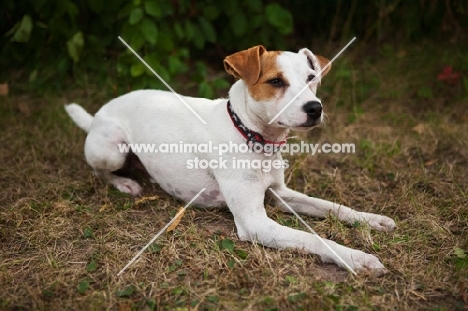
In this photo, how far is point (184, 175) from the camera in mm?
4070

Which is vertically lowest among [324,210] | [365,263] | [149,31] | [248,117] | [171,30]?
[324,210]

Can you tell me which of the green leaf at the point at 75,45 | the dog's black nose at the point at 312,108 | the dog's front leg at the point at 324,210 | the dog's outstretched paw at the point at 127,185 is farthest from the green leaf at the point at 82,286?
the green leaf at the point at 75,45

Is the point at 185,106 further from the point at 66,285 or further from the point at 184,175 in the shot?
the point at 66,285

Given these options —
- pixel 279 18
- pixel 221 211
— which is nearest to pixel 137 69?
pixel 279 18

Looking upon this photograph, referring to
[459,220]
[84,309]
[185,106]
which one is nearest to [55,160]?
[185,106]

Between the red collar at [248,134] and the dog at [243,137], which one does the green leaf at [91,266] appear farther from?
the red collar at [248,134]

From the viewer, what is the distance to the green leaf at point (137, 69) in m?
5.41

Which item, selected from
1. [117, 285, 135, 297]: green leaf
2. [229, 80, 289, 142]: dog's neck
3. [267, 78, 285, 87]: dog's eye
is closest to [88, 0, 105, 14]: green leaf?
[229, 80, 289, 142]: dog's neck

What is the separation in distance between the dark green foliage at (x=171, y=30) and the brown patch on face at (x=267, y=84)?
70.7 inches

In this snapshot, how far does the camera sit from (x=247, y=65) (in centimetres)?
363

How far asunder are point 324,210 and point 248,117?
934 mm

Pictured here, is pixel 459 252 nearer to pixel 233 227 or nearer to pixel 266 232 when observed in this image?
pixel 266 232

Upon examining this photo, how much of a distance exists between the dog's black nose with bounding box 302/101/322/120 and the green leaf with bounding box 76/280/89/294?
5.70 feet

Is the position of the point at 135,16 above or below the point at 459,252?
above
